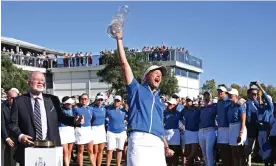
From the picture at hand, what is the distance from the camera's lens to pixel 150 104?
5305 mm

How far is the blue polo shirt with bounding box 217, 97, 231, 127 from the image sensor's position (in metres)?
9.85

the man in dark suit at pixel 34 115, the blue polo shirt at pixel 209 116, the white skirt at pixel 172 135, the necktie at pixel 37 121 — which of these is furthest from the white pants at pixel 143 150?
the white skirt at pixel 172 135

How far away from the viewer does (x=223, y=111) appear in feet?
32.5

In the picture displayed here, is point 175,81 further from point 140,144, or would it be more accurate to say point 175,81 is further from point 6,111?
point 140,144

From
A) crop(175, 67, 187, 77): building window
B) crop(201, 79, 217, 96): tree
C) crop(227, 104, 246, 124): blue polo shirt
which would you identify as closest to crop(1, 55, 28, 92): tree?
crop(175, 67, 187, 77): building window

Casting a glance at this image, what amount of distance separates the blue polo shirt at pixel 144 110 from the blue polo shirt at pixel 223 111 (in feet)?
15.4

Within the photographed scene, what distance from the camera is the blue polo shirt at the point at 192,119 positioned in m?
11.0

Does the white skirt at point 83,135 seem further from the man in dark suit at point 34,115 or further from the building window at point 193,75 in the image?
the building window at point 193,75

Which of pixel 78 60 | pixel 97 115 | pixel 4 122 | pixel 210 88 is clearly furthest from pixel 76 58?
pixel 4 122

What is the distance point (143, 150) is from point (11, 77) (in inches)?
1051

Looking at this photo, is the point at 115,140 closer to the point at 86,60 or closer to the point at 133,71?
the point at 133,71

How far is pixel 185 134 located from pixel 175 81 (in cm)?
2125

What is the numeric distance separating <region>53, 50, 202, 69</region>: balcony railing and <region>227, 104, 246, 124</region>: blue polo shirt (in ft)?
74.8

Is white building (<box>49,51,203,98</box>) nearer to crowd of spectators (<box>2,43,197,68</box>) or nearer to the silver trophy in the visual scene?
crowd of spectators (<box>2,43,197,68</box>)
